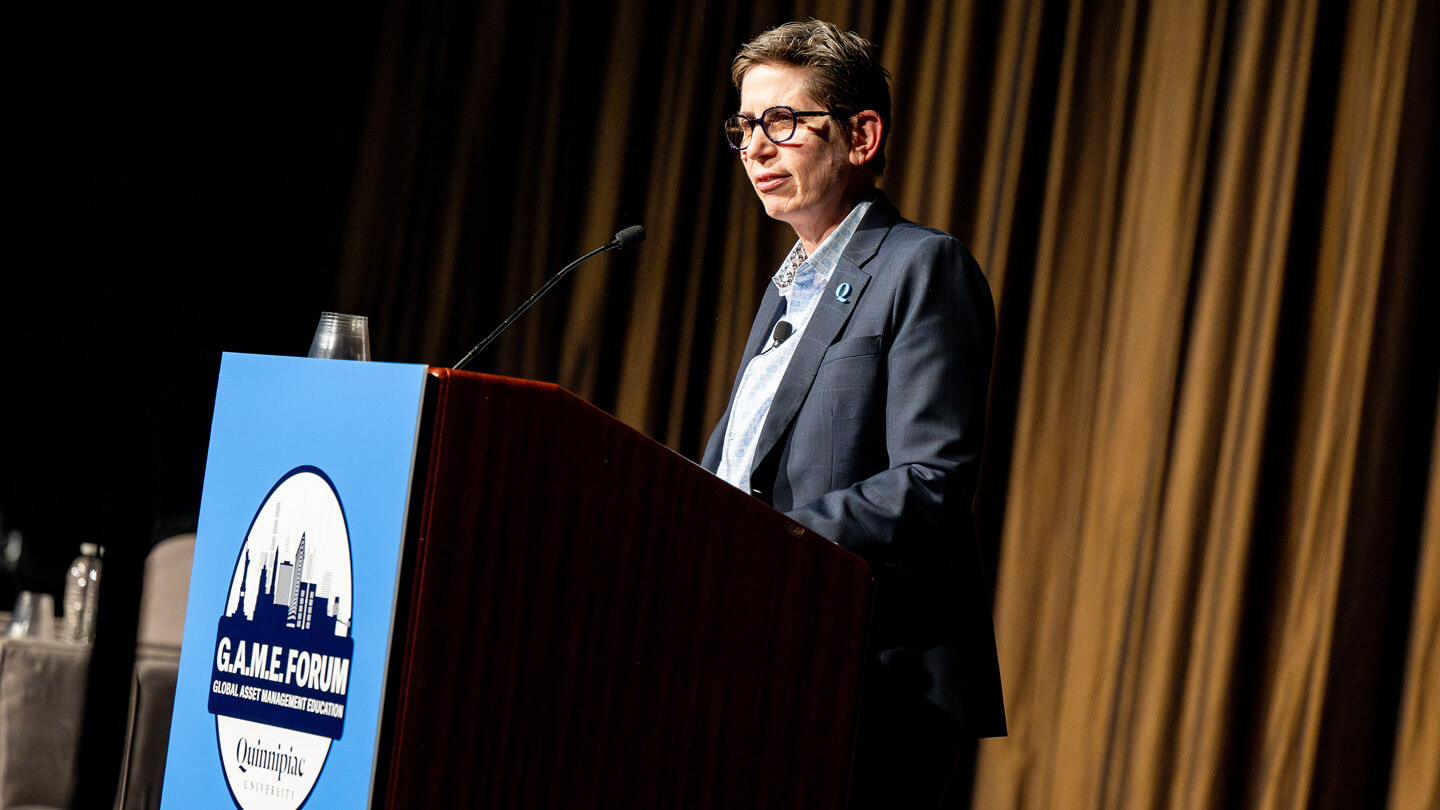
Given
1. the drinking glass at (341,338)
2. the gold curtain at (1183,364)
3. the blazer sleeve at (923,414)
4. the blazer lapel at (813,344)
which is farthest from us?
the gold curtain at (1183,364)

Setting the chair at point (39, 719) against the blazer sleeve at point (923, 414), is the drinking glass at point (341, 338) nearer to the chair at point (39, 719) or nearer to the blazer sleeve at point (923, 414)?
the blazer sleeve at point (923, 414)

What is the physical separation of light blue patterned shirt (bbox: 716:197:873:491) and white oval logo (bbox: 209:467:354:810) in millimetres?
611

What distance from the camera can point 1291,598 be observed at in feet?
8.93

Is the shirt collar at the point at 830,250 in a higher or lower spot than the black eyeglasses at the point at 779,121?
lower

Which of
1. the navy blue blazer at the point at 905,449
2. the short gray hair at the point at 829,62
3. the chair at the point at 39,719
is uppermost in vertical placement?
the short gray hair at the point at 829,62

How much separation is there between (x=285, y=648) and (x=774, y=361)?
76cm

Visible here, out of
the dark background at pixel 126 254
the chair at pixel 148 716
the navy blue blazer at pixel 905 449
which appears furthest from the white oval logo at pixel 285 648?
the dark background at pixel 126 254

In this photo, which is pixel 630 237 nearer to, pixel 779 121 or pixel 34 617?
pixel 779 121

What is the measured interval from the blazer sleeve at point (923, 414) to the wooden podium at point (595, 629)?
85mm

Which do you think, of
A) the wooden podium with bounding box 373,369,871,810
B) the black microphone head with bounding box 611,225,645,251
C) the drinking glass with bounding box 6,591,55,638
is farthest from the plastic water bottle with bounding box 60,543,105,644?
the wooden podium with bounding box 373,369,871,810

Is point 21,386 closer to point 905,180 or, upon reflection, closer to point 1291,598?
point 905,180

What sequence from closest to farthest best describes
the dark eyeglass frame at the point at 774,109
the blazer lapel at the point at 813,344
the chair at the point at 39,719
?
the blazer lapel at the point at 813,344 → the dark eyeglass frame at the point at 774,109 → the chair at the point at 39,719

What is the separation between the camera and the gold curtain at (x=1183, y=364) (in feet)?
8.73

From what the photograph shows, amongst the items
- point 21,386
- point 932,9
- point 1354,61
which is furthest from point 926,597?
point 21,386
